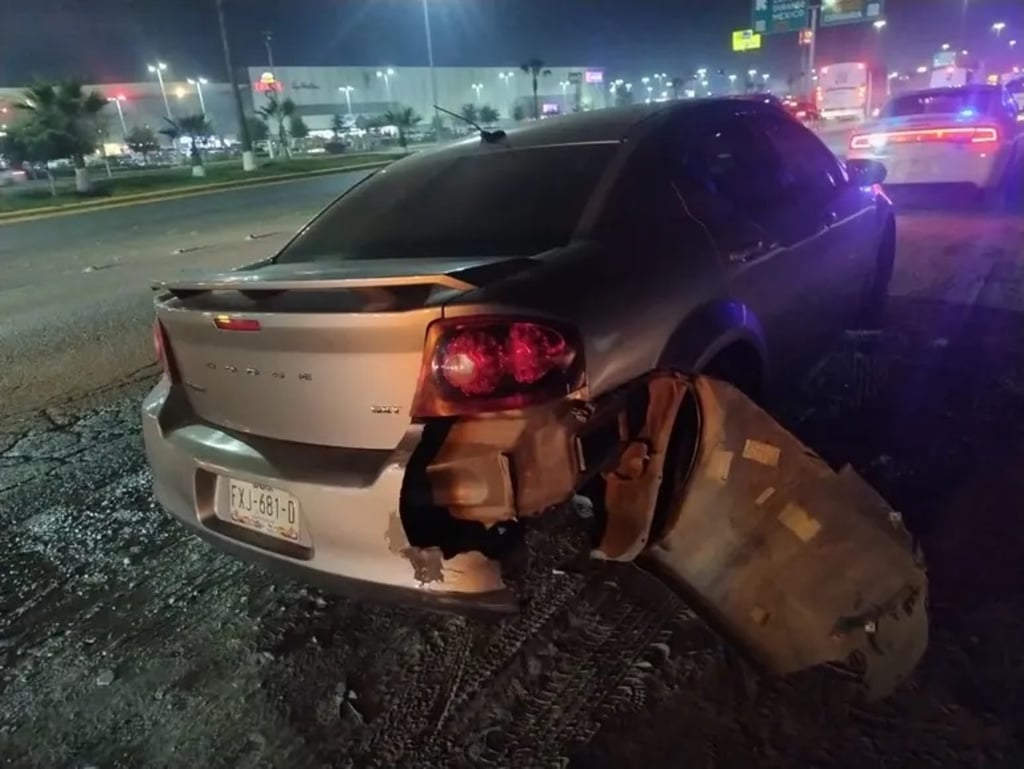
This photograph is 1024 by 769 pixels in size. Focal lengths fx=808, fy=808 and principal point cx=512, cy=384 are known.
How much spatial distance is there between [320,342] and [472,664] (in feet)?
3.66

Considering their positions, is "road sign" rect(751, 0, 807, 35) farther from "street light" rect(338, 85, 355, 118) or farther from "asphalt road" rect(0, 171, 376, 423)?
"street light" rect(338, 85, 355, 118)

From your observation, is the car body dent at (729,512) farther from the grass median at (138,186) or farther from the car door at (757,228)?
the grass median at (138,186)

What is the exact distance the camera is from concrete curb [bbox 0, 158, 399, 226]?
66.2ft

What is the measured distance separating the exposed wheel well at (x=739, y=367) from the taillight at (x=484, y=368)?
0.96 metres

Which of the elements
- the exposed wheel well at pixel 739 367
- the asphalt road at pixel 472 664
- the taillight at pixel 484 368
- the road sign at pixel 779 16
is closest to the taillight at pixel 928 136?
the asphalt road at pixel 472 664

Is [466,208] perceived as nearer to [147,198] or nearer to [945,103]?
[945,103]

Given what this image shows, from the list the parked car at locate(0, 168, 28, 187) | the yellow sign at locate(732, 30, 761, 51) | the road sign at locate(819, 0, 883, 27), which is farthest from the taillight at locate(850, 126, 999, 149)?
the yellow sign at locate(732, 30, 761, 51)

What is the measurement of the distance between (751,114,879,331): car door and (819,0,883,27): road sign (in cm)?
3938

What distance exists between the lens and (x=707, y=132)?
11.2 feet

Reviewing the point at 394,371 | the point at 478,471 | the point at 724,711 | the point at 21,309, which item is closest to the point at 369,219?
the point at 394,371

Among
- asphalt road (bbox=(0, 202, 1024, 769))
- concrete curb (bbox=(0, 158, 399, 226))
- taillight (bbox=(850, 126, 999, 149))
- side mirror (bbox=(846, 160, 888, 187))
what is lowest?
concrete curb (bbox=(0, 158, 399, 226))

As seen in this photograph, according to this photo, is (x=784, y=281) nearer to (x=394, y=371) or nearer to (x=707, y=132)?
(x=707, y=132)

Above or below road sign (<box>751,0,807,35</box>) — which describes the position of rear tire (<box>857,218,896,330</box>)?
below

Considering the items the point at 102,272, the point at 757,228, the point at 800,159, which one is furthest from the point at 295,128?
the point at 757,228
